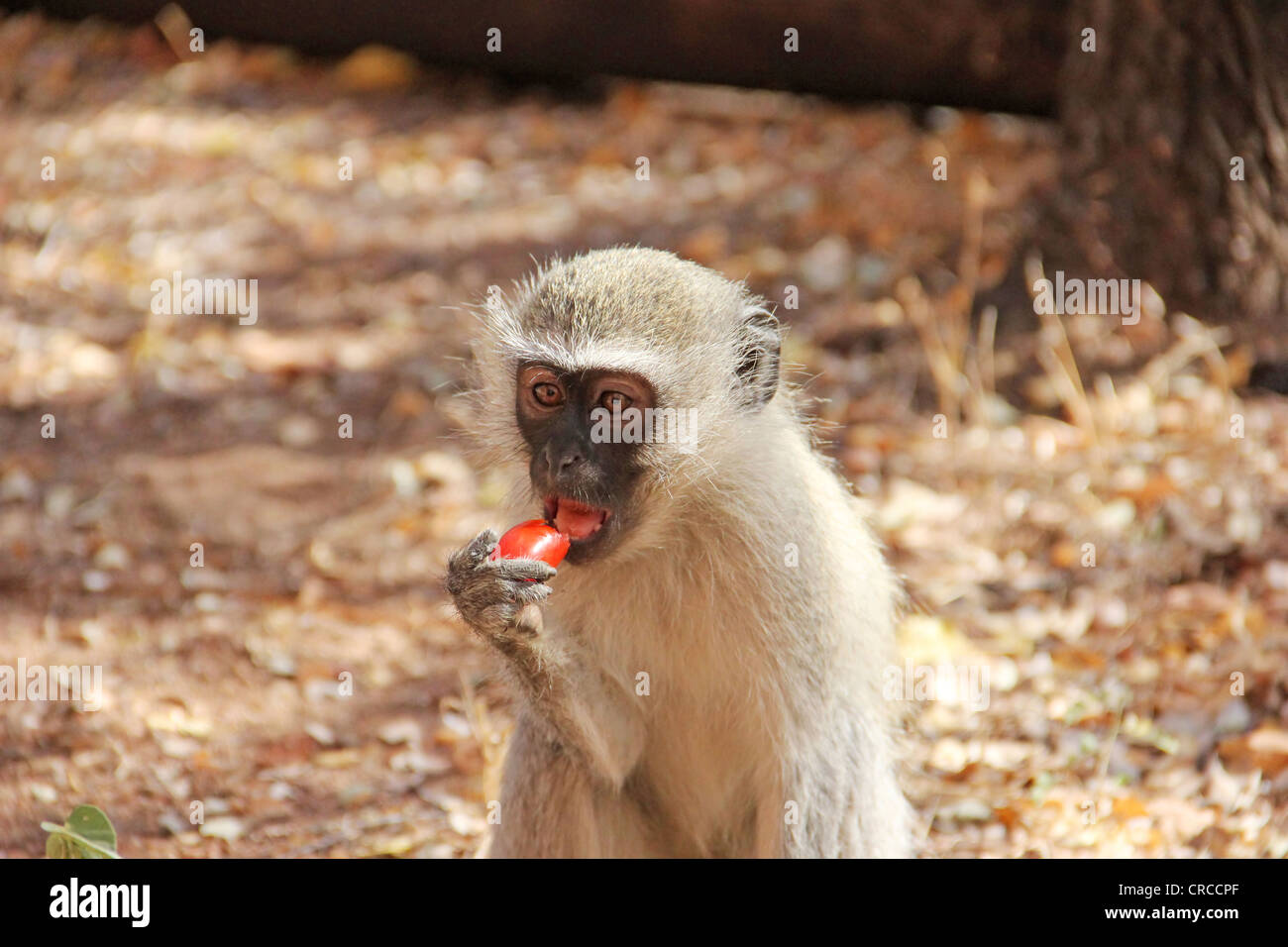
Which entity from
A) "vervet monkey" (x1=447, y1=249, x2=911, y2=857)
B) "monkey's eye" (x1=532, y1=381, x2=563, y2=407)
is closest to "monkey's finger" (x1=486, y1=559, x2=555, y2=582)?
"vervet monkey" (x1=447, y1=249, x2=911, y2=857)

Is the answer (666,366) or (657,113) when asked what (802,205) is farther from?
(666,366)

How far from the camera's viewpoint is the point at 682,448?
361 cm

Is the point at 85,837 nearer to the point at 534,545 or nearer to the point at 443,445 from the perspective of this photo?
the point at 534,545

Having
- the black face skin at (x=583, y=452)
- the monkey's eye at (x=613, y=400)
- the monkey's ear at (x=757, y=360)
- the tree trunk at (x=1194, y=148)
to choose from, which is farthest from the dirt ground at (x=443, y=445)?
the monkey's ear at (x=757, y=360)

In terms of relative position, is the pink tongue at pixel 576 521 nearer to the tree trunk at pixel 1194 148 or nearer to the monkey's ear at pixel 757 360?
the monkey's ear at pixel 757 360

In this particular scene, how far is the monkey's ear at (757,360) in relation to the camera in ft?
12.4

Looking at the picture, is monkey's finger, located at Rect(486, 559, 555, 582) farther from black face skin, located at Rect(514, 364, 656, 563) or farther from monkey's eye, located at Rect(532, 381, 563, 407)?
monkey's eye, located at Rect(532, 381, 563, 407)

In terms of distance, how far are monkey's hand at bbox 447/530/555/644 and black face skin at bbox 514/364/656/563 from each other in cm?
19

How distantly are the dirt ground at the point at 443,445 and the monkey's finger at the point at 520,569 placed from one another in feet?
2.38

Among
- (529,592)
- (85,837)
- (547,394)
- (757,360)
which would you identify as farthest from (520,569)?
(85,837)

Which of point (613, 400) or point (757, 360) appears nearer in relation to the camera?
point (613, 400)

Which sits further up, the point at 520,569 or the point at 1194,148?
the point at 1194,148

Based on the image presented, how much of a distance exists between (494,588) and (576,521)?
30 cm

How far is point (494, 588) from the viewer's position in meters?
3.33
